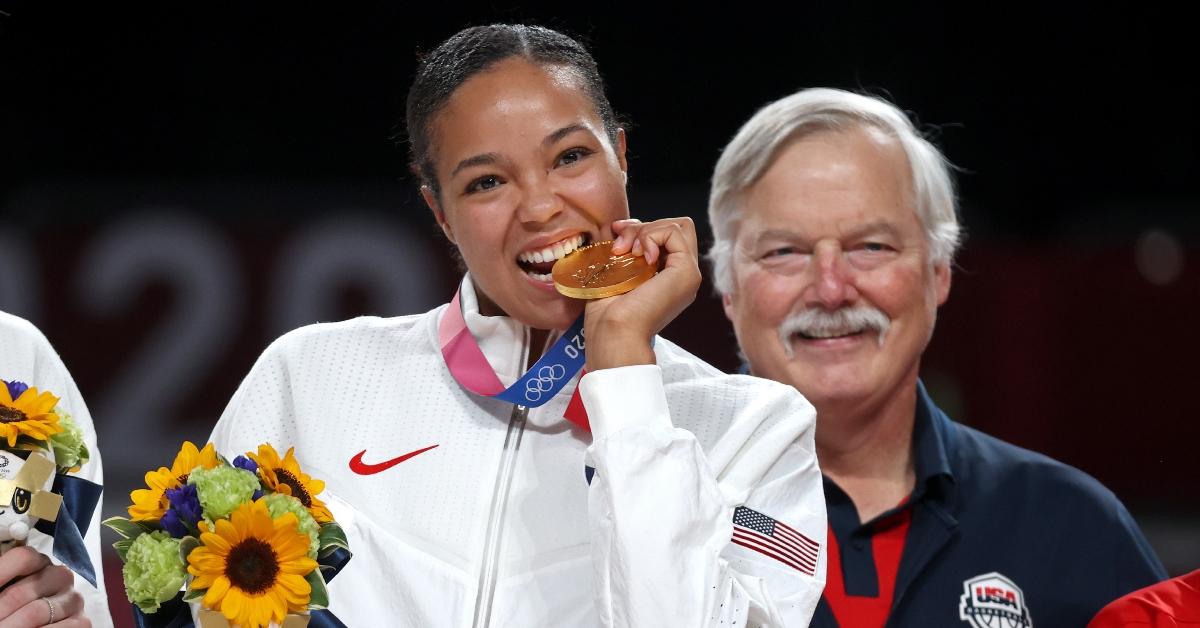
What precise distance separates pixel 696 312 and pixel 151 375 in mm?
1749

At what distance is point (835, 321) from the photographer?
2.82m

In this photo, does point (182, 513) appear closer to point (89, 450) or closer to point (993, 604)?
point (89, 450)

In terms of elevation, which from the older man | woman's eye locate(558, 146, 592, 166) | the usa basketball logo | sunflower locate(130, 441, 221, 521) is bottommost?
the usa basketball logo

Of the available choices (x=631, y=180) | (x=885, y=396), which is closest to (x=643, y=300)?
(x=885, y=396)

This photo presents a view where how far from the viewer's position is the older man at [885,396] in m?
2.69

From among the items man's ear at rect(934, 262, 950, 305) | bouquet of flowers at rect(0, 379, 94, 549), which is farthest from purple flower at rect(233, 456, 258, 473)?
man's ear at rect(934, 262, 950, 305)

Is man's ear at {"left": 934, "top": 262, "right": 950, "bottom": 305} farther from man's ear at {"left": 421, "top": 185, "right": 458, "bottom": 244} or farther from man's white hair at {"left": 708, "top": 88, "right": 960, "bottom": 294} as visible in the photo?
man's ear at {"left": 421, "top": 185, "right": 458, "bottom": 244}

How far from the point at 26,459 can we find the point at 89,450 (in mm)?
383

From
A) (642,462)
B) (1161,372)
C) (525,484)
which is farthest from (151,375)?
(1161,372)

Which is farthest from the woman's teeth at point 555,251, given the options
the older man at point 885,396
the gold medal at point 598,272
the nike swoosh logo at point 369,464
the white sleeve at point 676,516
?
the older man at point 885,396

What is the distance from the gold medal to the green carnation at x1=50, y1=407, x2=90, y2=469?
0.69 m

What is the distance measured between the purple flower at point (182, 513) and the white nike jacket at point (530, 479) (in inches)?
15.4

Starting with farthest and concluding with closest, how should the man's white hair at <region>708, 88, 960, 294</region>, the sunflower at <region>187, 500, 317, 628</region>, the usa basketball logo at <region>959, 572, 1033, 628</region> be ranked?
the man's white hair at <region>708, 88, 960, 294</region> < the usa basketball logo at <region>959, 572, 1033, 628</region> < the sunflower at <region>187, 500, 317, 628</region>

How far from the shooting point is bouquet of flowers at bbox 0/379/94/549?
1826 millimetres
